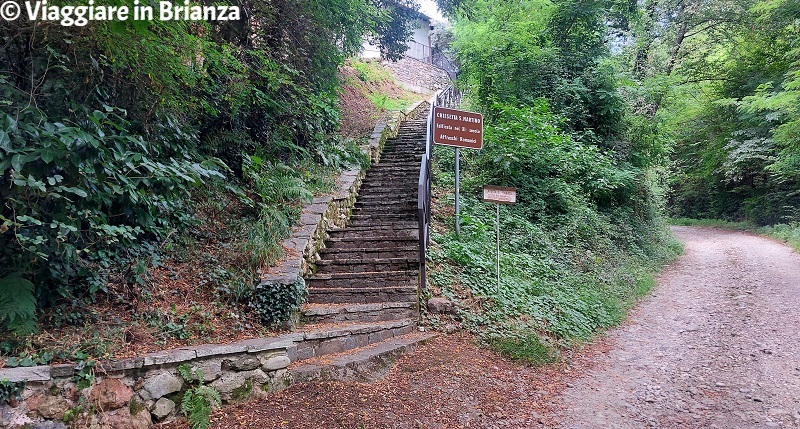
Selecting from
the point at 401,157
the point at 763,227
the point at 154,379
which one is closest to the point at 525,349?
the point at 154,379

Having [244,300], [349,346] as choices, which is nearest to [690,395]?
[349,346]

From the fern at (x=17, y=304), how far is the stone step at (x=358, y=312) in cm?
247

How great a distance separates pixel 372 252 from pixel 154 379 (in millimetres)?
Result: 3531

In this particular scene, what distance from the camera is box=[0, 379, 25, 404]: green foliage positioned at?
249 cm

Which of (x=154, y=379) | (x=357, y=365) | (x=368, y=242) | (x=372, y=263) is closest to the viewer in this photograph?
(x=154, y=379)

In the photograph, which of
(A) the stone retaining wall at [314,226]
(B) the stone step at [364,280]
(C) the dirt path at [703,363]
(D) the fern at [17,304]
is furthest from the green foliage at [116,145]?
(C) the dirt path at [703,363]

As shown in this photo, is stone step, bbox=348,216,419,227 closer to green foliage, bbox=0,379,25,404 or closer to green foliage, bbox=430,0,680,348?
green foliage, bbox=430,0,680,348

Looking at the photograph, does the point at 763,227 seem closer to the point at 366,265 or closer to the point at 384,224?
the point at 384,224

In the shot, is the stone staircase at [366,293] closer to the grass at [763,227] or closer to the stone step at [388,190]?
the stone step at [388,190]

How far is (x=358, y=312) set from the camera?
203 inches

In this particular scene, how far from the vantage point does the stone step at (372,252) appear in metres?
6.20

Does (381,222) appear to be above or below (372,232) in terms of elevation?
above

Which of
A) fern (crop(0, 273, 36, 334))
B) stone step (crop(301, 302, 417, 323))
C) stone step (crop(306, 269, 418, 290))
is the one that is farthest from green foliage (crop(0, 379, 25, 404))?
stone step (crop(306, 269, 418, 290))

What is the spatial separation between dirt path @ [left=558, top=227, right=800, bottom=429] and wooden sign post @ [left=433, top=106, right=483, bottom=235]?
3.22 meters
